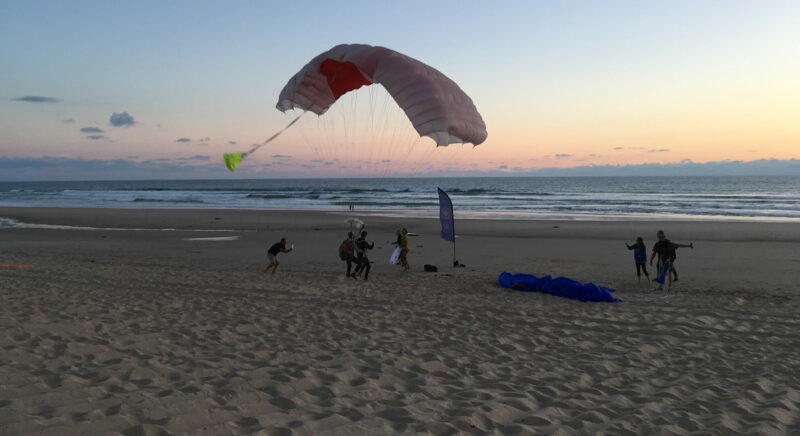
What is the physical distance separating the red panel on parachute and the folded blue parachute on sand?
5.40 meters

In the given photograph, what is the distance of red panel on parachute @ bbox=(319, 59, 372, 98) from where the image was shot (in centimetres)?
1020

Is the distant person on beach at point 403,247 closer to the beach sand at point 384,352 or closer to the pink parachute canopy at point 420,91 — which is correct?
the beach sand at point 384,352

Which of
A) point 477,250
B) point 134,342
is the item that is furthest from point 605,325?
point 477,250

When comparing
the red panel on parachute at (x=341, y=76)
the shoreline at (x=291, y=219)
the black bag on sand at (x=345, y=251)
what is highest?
the red panel on parachute at (x=341, y=76)

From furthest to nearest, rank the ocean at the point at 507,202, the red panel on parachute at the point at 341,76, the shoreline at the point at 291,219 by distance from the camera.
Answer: the ocean at the point at 507,202, the shoreline at the point at 291,219, the red panel on parachute at the point at 341,76

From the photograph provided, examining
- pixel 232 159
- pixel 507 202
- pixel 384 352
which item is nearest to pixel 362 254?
pixel 232 159

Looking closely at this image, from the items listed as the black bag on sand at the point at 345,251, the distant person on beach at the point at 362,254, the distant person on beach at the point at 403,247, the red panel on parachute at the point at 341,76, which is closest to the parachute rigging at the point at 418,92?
the red panel on parachute at the point at 341,76

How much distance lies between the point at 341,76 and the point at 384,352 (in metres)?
7.03

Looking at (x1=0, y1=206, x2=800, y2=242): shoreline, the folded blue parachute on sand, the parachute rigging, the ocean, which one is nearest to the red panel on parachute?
the parachute rigging

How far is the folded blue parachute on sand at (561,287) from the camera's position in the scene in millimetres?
8586

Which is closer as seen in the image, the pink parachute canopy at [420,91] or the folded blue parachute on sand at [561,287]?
the pink parachute canopy at [420,91]

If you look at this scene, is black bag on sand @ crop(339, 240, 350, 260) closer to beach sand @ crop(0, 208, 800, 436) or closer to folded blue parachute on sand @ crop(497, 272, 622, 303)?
beach sand @ crop(0, 208, 800, 436)

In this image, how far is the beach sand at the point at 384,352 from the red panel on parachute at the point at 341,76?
432 cm

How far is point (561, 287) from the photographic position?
29.6 feet
